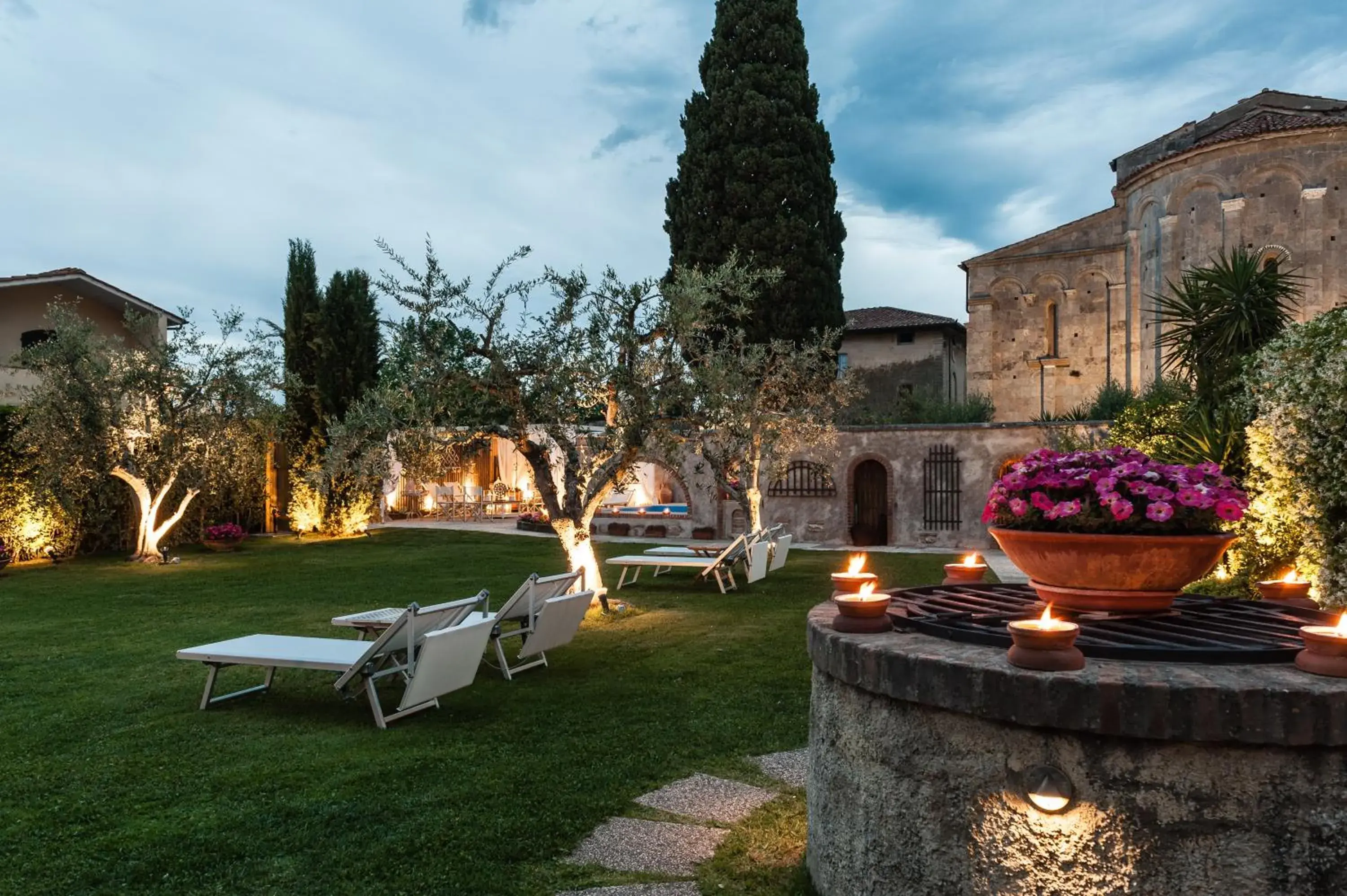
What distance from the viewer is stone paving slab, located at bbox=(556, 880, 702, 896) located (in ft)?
10.6

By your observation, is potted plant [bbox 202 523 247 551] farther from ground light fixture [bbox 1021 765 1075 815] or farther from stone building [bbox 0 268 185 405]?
ground light fixture [bbox 1021 765 1075 815]

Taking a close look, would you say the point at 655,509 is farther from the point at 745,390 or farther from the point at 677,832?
the point at 677,832

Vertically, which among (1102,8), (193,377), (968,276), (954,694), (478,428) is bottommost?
(954,694)

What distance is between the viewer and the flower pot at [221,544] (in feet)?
61.0

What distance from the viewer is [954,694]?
8.00ft

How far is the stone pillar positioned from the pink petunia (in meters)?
23.8

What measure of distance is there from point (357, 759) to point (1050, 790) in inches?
155

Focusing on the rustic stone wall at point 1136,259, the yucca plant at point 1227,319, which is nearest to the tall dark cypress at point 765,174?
the rustic stone wall at point 1136,259

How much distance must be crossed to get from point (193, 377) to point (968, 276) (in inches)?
922

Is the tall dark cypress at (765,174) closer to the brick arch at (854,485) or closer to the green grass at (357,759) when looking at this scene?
the brick arch at (854,485)

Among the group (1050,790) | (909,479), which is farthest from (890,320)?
(1050,790)

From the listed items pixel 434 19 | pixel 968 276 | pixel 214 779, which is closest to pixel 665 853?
pixel 214 779

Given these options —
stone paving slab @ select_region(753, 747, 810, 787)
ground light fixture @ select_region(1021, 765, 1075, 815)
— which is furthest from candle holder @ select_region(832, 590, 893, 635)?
stone paving slab @ select_region(753, 747, 810, 787)

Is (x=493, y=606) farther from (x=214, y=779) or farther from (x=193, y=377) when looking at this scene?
(x=193, y=377)
